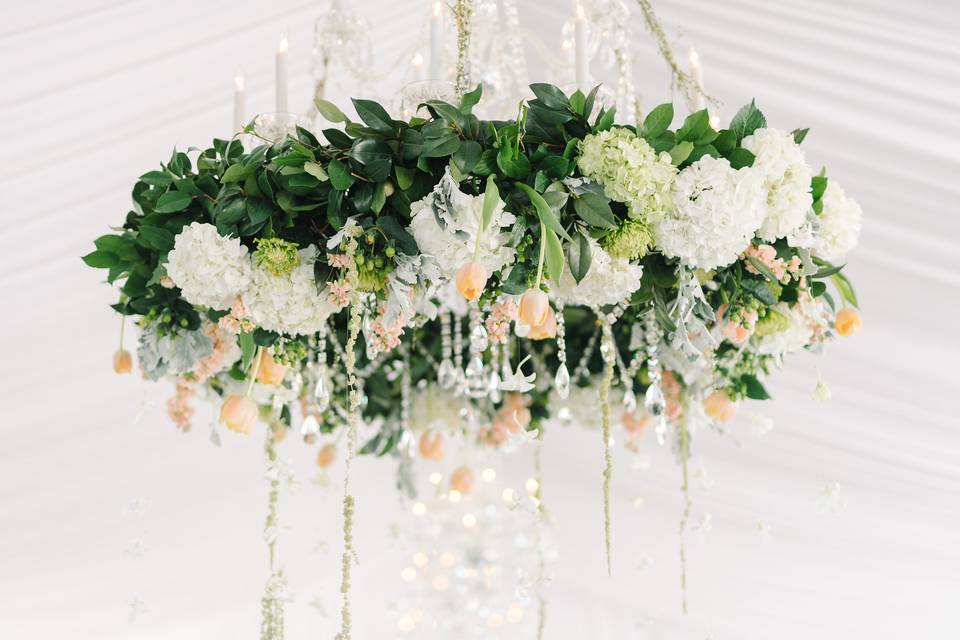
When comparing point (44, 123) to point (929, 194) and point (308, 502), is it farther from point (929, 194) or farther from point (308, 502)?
point (929, 194)

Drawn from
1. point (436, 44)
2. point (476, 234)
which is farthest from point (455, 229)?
point (436, 44)

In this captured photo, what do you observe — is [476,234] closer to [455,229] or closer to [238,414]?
[455,229]

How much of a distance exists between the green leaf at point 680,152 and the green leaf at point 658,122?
0.04 m

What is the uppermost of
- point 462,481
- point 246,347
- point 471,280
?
point 471,280

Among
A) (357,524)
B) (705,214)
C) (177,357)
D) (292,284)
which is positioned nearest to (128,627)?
(357,524)

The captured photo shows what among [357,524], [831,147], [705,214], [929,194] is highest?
[831,147]

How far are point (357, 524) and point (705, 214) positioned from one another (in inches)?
106

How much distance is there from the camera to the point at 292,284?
142 cm

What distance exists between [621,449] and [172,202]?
7.66ft

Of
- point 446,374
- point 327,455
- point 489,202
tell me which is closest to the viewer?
point 489,202

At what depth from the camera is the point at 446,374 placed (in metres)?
1.89

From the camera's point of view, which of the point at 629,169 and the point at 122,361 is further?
the point at 122,361

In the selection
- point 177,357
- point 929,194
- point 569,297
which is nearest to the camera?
point 569,297

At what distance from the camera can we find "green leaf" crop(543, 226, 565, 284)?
1238mm
